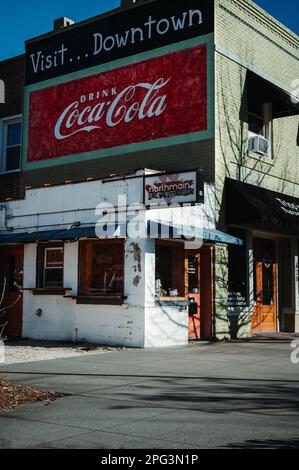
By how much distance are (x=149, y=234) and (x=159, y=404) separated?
656 cm

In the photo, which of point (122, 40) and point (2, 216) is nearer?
point (2, 216)

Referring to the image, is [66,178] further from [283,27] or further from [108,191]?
[283,27]

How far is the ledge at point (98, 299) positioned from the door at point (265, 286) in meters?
5.04

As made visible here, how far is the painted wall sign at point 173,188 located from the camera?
13391 millimetres

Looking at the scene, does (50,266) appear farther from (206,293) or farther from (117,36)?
(117,36)

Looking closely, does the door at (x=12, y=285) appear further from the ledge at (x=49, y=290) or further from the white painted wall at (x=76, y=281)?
the ledge at (x=49, y=290)

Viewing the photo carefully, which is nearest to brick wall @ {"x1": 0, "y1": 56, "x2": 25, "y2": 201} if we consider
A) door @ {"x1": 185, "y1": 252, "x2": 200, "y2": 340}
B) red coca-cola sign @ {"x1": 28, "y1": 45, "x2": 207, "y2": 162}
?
red coca-cola sign @ {"x1": 28, "y1": 45, "x2": 207, "y2": 162}

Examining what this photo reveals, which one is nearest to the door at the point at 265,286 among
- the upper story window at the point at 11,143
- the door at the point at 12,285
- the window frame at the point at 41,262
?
the window frame at the point at 41,262

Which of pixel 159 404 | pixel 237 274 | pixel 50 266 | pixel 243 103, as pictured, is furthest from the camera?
pixel 243 103

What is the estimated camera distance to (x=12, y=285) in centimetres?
1678

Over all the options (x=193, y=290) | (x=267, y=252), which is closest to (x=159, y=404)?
(x=193, y=290)

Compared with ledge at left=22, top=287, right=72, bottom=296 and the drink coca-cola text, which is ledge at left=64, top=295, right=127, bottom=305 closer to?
ledge at left=22, top=287, right=72, bottom=296
